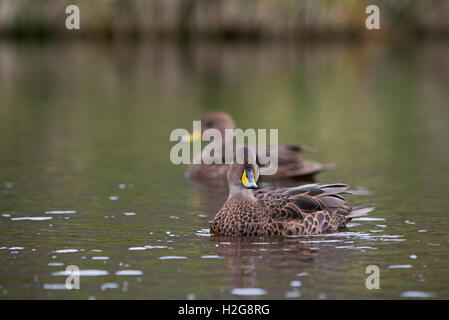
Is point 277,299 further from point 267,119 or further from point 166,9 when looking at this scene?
point 166,9

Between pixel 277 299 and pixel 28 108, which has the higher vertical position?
pixel 28 108

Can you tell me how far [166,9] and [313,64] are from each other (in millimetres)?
9553

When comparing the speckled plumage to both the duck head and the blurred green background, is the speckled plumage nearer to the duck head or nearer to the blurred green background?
the duck head

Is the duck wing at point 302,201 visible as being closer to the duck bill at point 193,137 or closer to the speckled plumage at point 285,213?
the speckled plumage at point 285,213

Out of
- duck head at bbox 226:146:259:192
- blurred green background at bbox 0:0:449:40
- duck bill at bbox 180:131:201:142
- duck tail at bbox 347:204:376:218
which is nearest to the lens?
duck head at bbox 226:146:259:192

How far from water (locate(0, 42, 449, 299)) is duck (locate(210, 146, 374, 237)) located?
194 mm

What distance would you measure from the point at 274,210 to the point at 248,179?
1.28 ft

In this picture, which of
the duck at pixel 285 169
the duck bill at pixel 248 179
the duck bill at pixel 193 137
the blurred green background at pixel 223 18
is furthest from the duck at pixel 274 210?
the blurred green background at pixel 223 18

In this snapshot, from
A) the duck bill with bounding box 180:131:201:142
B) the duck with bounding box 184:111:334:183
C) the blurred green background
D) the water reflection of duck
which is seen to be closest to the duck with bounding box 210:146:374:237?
the water reflection of duck

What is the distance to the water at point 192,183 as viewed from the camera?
7.61 meters

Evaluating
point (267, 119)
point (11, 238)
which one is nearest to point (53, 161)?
point (11, 238)

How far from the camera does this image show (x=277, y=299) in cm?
701

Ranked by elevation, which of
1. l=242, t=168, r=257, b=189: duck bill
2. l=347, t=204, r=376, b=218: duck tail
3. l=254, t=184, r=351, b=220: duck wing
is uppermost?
l=242, t=168, r=257, b=189: duck bill

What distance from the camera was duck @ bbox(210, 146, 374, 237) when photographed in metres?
9.18
